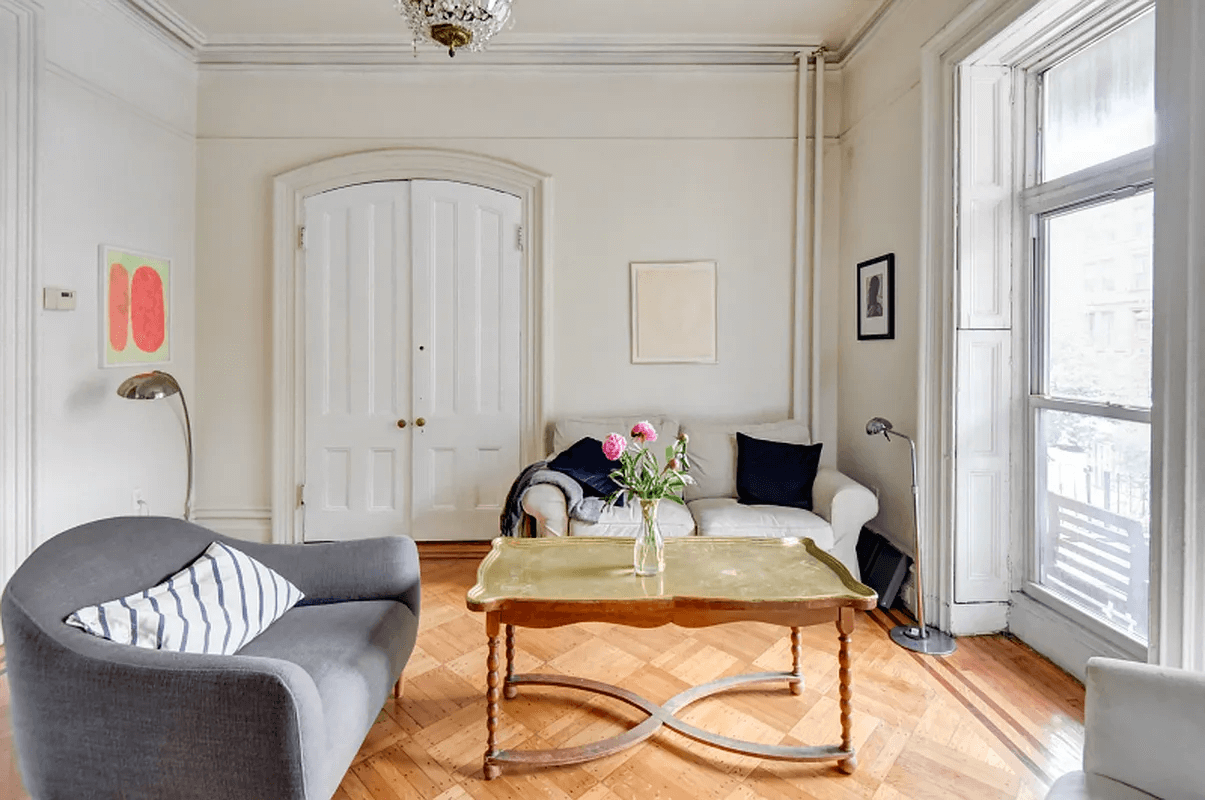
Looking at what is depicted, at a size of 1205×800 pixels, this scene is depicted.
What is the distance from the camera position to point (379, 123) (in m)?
4.25

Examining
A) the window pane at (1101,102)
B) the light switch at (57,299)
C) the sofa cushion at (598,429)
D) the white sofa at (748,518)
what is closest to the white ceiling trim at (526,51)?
the window pane at (1101,102)

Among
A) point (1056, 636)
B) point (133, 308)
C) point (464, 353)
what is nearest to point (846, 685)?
point (1056, 636)

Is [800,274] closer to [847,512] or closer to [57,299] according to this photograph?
[847,512]

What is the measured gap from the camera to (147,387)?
327 cm

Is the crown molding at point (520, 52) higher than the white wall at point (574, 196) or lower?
higher

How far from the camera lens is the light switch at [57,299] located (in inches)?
124

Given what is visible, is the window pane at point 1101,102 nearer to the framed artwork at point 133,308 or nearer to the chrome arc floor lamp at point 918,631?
the chrome arc floor lamp at point 918,631

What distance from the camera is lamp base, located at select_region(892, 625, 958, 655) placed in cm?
285

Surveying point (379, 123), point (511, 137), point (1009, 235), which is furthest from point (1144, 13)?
point (379, 123)

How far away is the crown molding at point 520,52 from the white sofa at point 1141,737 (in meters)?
3.97

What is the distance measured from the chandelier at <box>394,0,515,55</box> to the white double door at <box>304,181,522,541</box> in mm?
1844

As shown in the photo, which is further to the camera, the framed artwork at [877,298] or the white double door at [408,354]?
the white double door at [408,354]

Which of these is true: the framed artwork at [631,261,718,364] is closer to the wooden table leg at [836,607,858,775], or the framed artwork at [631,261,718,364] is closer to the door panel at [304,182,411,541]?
the door panel at [304,182,411,541]

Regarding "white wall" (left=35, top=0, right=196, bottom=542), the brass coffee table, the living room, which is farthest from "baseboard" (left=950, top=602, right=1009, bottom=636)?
"white wall" (left=35, top=0, right=196, bottom=542)
